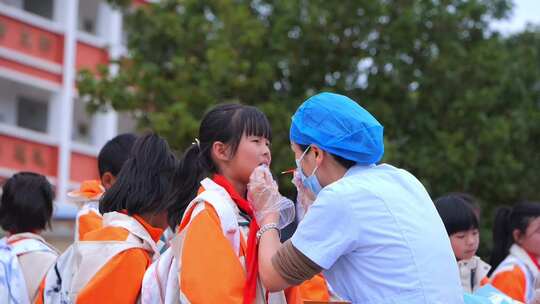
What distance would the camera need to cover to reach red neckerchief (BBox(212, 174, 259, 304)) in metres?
3.49

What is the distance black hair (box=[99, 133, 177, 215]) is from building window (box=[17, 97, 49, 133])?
20471mm

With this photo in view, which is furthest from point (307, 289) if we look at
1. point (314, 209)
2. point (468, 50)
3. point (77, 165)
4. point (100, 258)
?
point (77, 165)

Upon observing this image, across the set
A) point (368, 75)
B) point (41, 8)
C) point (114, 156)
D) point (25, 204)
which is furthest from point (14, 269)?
point (41, 8)

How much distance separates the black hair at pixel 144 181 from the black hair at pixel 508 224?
2952 millimetres

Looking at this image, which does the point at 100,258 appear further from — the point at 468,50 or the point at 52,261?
the point at 468,50

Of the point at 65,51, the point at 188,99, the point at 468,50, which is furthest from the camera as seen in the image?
the point at 65,51

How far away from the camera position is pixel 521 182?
14641 millimetres

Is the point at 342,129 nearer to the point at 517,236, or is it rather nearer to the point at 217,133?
the point at 217,133

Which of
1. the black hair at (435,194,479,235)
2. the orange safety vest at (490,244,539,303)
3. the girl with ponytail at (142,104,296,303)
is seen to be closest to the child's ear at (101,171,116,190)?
the girl with ponytail at (142,104,296,303)

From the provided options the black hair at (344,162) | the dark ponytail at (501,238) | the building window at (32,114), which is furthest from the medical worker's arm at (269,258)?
the building window at (32,114)

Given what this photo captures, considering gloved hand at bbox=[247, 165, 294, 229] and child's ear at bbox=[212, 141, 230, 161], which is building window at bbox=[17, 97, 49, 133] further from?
gloved hand at bbox=[247, 165, 294, 229]

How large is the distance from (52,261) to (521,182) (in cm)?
1073

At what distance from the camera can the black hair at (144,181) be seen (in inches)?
168

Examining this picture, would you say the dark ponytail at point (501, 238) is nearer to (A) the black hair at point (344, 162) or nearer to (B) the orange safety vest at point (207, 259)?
(B) the orange safety vest at point (207, 259)
